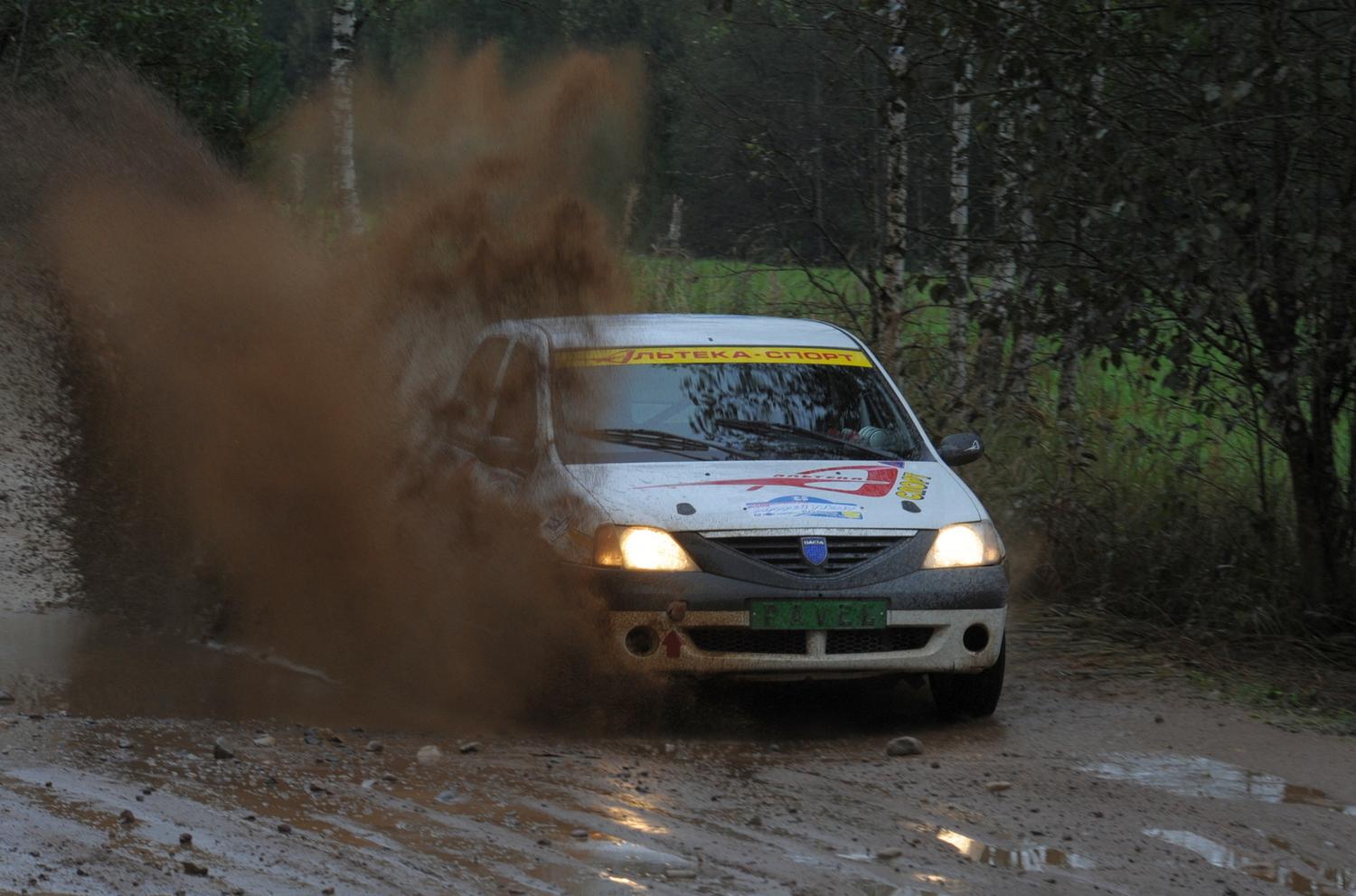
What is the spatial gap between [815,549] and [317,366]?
11.0 feet

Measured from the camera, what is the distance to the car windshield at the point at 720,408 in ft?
24.2

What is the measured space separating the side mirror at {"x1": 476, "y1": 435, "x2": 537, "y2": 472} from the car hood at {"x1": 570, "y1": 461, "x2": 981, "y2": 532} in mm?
270

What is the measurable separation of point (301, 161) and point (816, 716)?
40.7 feet

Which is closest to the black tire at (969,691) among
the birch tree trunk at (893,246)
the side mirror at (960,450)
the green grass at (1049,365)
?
the side mirror at (960,450)

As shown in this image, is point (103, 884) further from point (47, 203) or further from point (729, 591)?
point (47, 203)

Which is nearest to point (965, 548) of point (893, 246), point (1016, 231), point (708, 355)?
point (708, 355)

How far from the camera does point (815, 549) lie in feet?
21.7

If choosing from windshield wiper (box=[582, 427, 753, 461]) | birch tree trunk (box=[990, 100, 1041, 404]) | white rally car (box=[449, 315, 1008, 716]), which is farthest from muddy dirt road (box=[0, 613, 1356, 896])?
birch tree trunk (box=[990, 100, 1041, 404])

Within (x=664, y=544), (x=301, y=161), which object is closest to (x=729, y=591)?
(x=664, y=544)

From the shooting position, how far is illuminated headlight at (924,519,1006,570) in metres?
6.79

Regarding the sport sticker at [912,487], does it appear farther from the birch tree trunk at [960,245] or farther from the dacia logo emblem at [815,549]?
the birch tree trunk at [960,245]

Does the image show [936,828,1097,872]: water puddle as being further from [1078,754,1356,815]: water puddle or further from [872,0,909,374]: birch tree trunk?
[872,0,909,374]: birch tree trunk

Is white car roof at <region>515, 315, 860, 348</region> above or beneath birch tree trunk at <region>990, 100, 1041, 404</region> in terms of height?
beneath

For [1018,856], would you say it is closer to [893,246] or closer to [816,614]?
[816,614]
